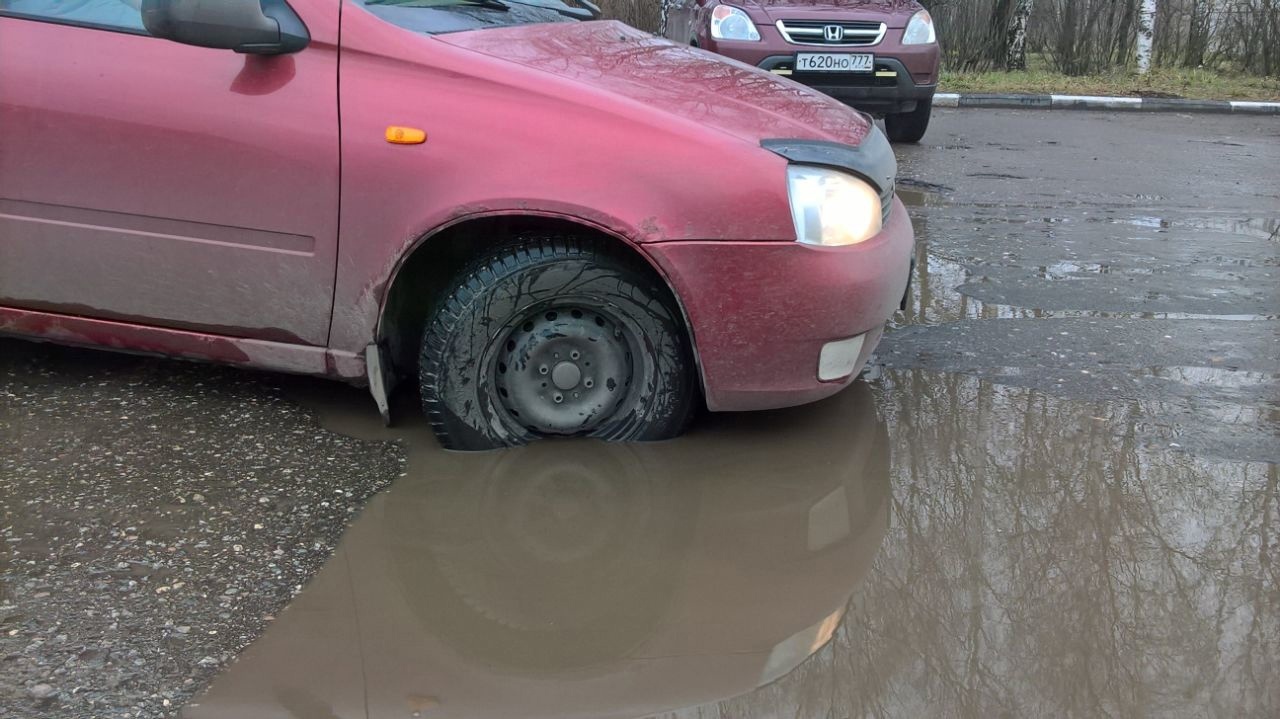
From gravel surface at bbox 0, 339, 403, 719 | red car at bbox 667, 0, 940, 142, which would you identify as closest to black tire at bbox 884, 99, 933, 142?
red car at bbox 667, 0, 940, 142

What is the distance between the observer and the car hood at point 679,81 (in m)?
3.18

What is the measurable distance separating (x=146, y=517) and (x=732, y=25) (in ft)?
23.3

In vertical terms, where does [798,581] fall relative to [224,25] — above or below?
below

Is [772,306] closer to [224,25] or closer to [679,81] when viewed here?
[679,81]

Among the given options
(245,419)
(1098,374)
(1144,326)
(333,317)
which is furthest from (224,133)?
(1144,326)

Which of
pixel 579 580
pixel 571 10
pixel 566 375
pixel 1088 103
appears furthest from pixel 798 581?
pixel 1088 103

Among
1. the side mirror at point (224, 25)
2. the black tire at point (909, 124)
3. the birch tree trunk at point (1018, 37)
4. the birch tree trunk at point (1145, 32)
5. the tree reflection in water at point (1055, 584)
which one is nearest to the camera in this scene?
the tree reflection in water at point (1055, 584)

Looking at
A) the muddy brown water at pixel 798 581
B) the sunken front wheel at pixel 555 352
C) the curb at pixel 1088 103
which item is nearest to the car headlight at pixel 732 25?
the curb at pixel 1088 103

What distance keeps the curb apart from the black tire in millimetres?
3087

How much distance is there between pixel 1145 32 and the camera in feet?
47.1

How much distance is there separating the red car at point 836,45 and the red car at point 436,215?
5789mm

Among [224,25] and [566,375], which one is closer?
[224,25]

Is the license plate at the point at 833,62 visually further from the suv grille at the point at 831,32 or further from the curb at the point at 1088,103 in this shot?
the curb at the point at 1088,103

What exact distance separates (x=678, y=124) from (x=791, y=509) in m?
1.07
